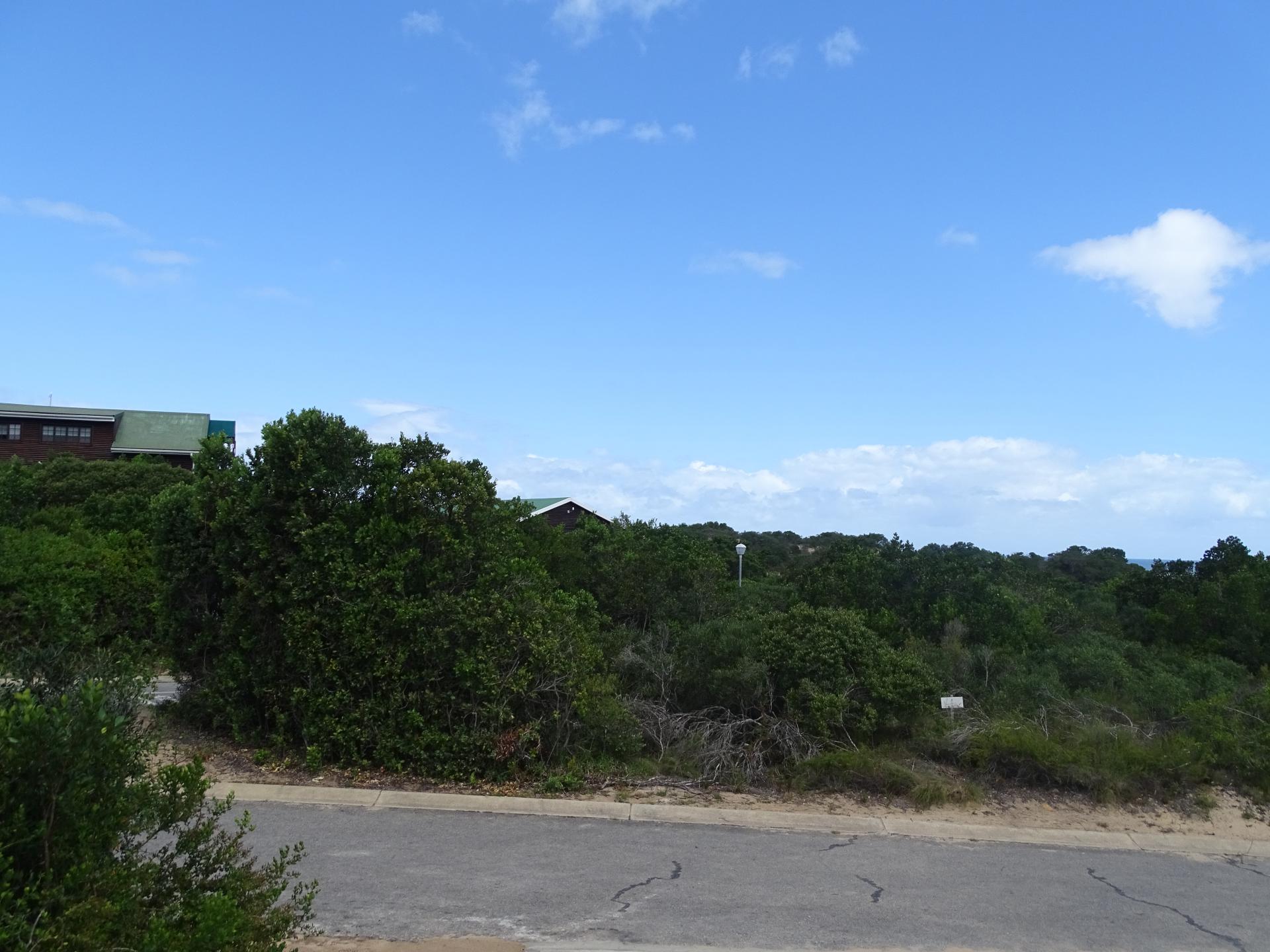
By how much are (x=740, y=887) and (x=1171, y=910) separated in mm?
3007

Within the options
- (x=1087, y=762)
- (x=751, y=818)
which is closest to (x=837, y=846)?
(x=751, y=818)

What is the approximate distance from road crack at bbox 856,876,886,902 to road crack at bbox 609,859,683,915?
1300 mm

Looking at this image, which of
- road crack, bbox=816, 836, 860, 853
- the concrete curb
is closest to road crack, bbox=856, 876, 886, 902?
road crack, bbox=816, 836, 860, 853

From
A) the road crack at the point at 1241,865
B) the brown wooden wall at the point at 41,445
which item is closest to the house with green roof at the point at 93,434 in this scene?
the brown wooden wall at the point at 41,445

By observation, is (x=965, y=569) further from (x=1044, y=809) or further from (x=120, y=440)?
(x=120, y=440)

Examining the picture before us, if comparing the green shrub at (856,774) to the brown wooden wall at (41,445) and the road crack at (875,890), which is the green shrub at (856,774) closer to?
the road crack at (875,890)

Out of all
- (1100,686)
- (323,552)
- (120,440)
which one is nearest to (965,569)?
(1100,686)

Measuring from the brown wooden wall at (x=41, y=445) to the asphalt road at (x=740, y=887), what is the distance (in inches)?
1738

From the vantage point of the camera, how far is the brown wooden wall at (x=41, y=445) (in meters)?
44.8

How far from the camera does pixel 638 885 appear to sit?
21.3ft

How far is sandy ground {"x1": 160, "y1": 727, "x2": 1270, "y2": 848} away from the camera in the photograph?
28.5 ft

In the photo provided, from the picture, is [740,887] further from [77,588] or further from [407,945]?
[77,588]

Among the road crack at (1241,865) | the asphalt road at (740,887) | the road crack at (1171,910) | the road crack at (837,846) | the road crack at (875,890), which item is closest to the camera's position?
the asphalt road at (740,887)

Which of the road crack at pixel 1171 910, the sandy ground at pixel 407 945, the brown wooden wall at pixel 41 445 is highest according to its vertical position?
the brown wooden wall at pixel 41 445
